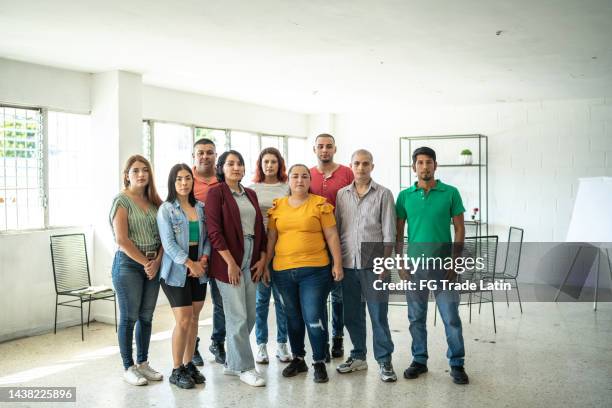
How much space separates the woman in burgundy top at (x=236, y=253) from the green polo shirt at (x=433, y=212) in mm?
996

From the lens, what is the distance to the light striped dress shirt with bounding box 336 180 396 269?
152 inches

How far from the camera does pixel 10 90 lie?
5195 mm

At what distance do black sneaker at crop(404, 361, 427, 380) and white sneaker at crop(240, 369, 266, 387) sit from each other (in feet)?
3.16

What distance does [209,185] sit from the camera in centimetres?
418

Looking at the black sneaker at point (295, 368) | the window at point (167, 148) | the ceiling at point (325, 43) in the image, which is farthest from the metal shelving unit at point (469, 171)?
the black sneaker at point (295, 368)

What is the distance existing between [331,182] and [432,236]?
863 mm

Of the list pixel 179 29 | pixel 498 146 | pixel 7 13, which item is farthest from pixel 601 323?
pixel 7 13

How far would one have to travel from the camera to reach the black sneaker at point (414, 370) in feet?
13.1

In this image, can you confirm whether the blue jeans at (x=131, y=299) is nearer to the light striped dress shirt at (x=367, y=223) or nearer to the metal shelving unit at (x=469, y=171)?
the light striped dress shirt at (x=367, y=223)

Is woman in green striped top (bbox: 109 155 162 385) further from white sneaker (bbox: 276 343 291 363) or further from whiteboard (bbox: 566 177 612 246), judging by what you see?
whiteboard (bbox: 566 177 612 246)

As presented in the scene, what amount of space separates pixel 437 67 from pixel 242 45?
80.6 inches

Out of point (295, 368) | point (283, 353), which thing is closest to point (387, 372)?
point (295, 368)
